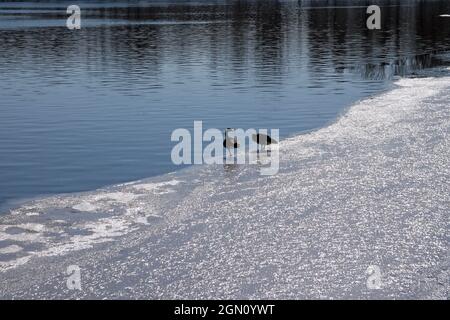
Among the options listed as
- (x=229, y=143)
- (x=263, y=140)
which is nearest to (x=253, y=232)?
(x=229, y=143)

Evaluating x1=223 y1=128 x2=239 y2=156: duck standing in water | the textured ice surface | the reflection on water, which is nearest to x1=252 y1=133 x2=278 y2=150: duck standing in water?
x1=223 y1=128 x2=239 y2=156: duck standing in water

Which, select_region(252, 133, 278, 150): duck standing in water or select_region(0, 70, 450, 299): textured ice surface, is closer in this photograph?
select_region(0, 70, 450, 299): textured ice surface

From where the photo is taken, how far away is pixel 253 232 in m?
13.5

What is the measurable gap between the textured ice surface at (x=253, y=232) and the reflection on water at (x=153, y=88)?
8.88ft

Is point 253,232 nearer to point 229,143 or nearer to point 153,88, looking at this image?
point 229,143

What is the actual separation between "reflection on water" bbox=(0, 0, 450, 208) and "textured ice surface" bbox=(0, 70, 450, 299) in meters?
2.71

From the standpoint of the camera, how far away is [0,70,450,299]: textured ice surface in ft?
36.5

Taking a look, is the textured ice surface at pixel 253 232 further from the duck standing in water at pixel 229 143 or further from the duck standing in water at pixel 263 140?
the duck standing in water at pixel 229 143

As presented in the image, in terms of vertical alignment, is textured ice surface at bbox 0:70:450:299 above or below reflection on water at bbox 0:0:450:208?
below

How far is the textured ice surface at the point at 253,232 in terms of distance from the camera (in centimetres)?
1113

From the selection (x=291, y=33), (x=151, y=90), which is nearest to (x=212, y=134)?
(x=151, y=90)

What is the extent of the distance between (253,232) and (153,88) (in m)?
22.5

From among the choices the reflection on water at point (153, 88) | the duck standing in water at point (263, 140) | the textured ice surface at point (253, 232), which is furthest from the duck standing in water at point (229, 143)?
the reflection on water at point (153, 88)

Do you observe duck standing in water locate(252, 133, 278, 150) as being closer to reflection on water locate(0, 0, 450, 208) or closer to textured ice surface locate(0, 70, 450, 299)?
textured ice surface locate(0, 70, 450, 299)
